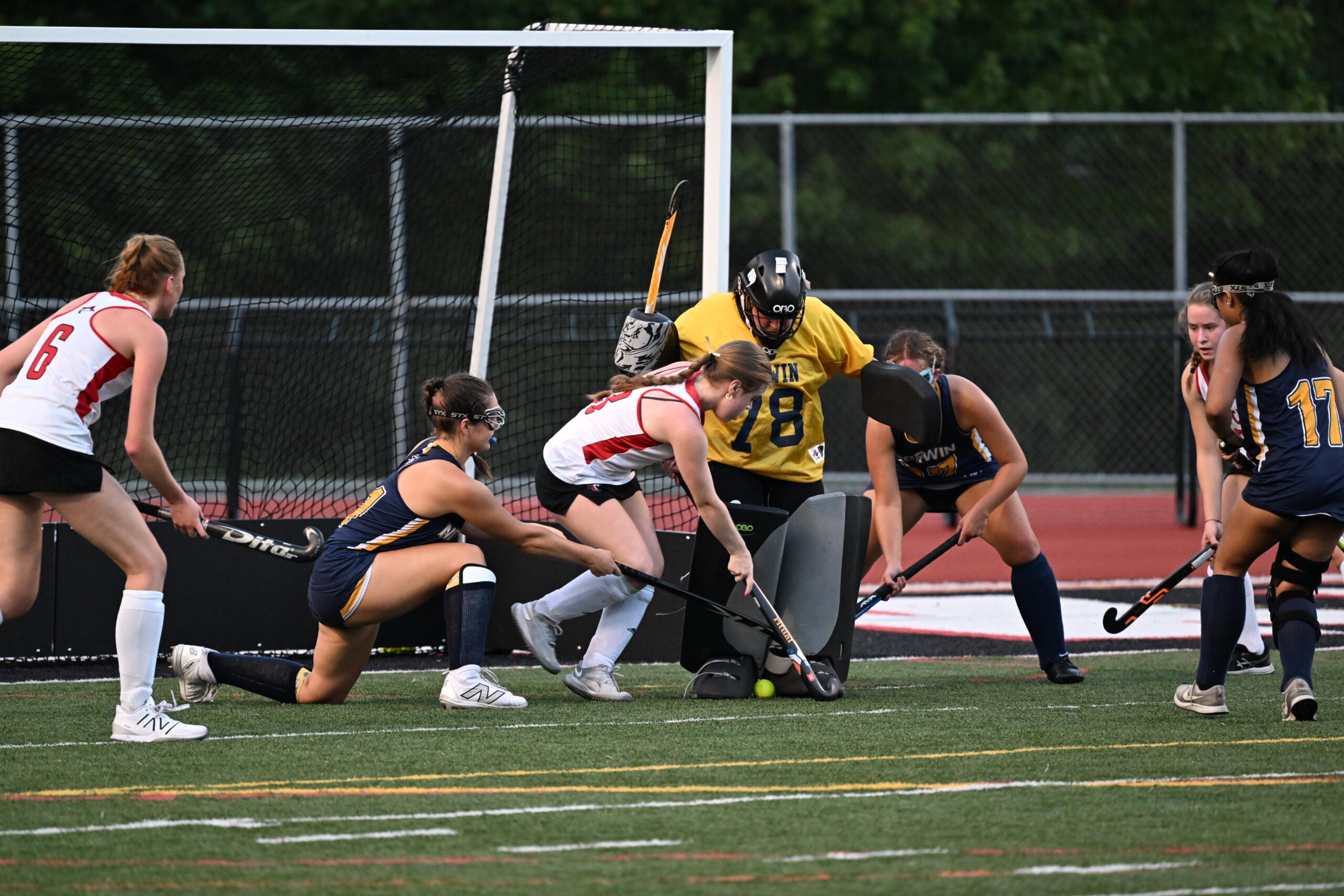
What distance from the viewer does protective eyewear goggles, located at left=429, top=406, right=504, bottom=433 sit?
5.87 metres

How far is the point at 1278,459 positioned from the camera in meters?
5.20

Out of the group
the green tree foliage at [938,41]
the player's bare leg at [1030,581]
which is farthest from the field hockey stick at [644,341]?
the green tree foliage at [938,41]

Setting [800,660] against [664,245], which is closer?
[800,660]

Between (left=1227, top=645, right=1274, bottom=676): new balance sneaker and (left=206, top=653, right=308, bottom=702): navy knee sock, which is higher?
(left=206, top=653, right=308, bottom=702): navy knee sock

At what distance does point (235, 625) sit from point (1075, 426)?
9.29 metres

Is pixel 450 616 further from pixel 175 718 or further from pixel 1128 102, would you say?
pixel 1128 102

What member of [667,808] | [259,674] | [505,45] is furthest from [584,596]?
[505,45]

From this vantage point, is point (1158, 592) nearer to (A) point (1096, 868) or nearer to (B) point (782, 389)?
(B) point (782, 389)

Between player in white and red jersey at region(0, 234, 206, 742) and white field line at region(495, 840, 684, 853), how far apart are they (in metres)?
1.82

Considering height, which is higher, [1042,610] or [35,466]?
[35,466]

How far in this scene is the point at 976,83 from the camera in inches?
726

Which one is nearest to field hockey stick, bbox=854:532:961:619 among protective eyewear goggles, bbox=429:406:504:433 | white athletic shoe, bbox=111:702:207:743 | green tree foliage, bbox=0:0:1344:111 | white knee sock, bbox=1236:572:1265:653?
white knee sock, bbox=1236:572:1265:653

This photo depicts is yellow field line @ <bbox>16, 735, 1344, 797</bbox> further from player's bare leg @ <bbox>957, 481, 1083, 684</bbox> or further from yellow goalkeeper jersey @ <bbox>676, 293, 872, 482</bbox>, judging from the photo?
yellow goalkeeper jersey @ <bbox>676, 293, 872, 482</bbox>

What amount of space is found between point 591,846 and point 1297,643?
260 cm
